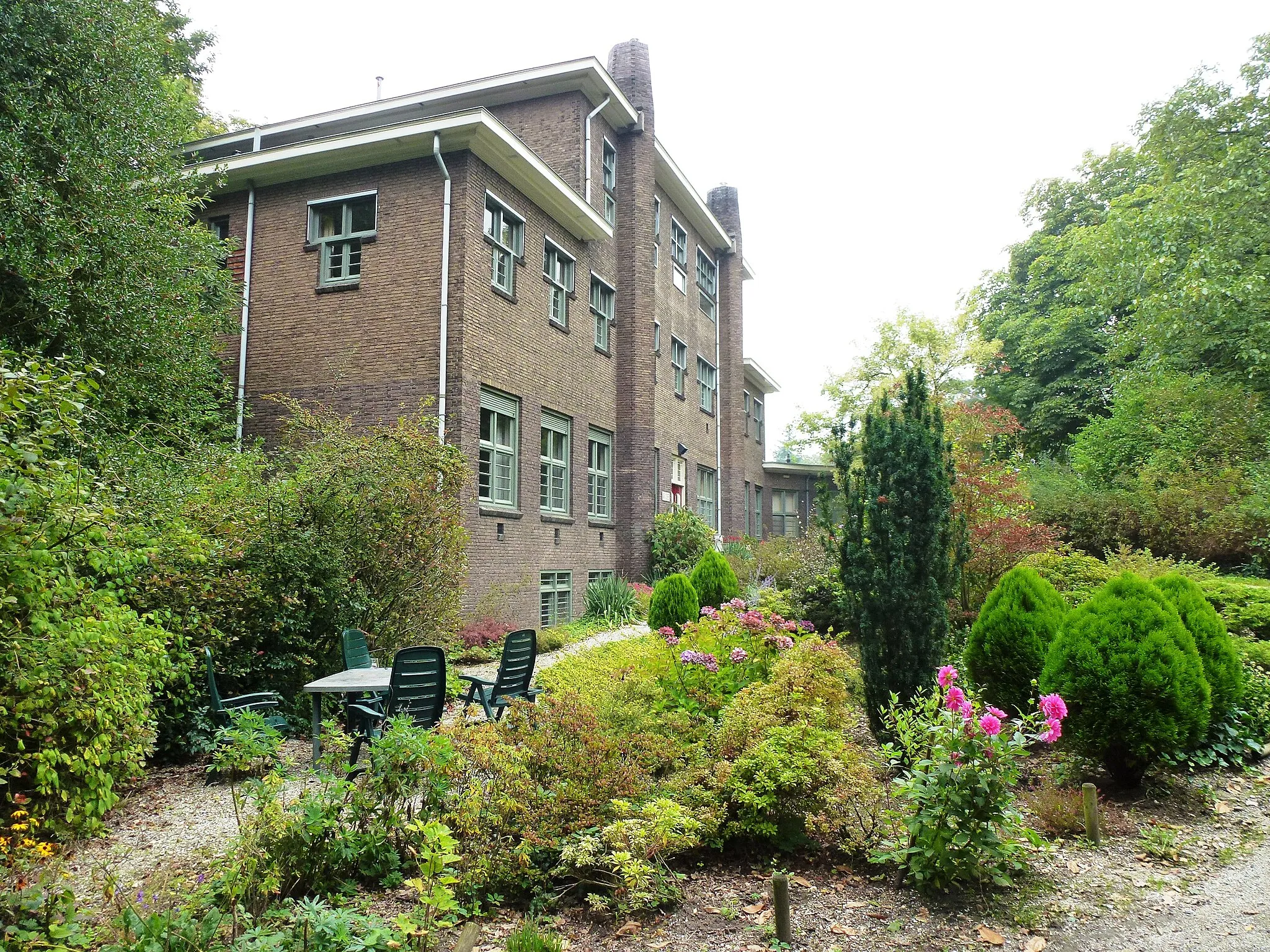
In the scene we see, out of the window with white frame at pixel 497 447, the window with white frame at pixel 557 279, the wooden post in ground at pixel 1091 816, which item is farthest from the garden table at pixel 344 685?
the window with white frame at pixel 557 279

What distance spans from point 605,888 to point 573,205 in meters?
15.0

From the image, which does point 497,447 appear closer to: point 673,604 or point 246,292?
point 673,604

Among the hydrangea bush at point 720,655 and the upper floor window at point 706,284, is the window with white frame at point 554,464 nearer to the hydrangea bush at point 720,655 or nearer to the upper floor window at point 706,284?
the hydrangea bush at point 720,655

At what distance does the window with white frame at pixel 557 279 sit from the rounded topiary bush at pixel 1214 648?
1274 centimetres

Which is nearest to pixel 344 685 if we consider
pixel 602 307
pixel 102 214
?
pixel 102 214

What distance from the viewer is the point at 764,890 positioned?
4.74 metres

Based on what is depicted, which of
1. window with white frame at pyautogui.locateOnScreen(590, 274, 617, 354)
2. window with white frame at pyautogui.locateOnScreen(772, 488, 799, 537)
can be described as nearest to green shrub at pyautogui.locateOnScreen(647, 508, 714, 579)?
window with white frame at pyautogui.locateOnScreen(590, 274, 617, 354)

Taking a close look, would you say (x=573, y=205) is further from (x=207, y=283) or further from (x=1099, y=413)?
(x=1099, y=413)

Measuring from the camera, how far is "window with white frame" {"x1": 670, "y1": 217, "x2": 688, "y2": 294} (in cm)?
2600

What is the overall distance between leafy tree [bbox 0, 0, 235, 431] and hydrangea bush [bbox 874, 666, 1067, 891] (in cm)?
1076

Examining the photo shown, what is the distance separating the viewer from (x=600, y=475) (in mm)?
19812

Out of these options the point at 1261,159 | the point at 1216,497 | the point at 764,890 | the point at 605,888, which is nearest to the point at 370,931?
the point at 605,888

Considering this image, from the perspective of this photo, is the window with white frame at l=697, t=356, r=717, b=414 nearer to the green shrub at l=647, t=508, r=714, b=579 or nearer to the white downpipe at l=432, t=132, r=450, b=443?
the green shrub at l=647, t=508, r=714, b=579

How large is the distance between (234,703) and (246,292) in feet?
36.4
